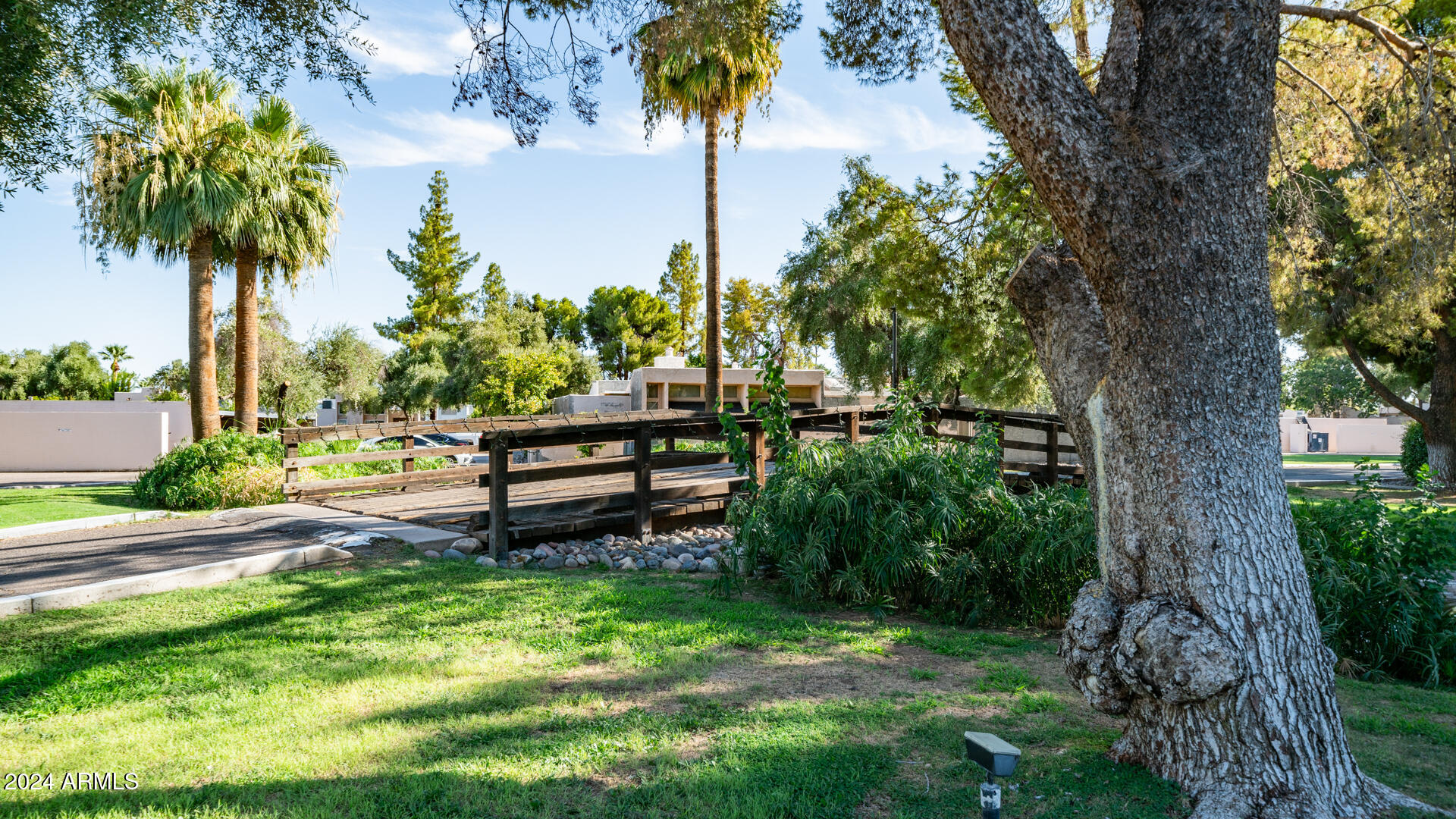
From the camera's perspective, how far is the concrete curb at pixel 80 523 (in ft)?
30.1

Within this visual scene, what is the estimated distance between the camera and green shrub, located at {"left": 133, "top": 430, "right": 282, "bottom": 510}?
1179 cm

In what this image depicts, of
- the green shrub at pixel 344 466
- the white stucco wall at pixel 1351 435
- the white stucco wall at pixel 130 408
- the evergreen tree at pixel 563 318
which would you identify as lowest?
the white stucco wall at pixel 1351 435

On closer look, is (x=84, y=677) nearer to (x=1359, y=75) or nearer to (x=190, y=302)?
(x=1359, y=75)

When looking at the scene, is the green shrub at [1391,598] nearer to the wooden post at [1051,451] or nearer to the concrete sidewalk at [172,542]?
the wooden post at [1051,451]

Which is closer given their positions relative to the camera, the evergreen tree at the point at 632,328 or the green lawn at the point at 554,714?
the green lawn at the point at 554,714

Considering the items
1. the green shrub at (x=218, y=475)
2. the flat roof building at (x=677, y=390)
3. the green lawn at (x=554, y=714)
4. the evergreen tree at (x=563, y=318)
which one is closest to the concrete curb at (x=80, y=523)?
the green shrub at (x=218, y=475)

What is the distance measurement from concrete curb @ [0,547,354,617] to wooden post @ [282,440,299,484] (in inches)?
185

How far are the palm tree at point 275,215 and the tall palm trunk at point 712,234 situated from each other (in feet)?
24.3

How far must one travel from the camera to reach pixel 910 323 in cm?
2611

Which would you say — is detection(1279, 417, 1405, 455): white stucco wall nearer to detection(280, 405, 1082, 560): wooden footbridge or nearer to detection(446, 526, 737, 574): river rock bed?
detection(280, 405, 1082, 560): wooden footbridge

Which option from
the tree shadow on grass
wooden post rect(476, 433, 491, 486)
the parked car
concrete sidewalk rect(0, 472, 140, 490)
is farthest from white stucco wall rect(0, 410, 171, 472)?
the tree shadow on grass

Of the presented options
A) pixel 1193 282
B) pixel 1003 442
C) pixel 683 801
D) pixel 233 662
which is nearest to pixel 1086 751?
pixel 683 801

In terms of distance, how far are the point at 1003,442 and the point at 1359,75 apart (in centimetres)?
580

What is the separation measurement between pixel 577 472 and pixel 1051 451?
7.44m
